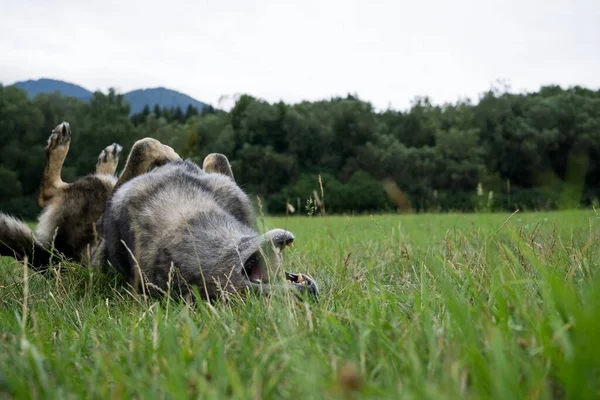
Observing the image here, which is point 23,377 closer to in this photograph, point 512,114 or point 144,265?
point 144,265

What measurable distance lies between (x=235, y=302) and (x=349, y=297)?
616 millimetres

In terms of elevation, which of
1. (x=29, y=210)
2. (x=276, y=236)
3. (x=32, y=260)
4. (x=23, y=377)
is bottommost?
(x=29, y=210)

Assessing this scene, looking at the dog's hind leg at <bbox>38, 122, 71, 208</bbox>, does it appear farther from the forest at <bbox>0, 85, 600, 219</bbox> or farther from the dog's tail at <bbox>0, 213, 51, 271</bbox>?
the forest at <bbox>0, 85, 600, 219</bbox>

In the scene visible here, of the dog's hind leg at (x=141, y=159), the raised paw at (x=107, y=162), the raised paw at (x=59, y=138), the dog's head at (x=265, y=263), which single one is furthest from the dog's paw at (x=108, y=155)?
the dog's head at (x=265, y=263)

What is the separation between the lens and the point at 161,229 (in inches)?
155

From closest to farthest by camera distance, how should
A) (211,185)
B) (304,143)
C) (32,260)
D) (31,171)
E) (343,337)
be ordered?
(343,337) < (211,185) < (32,260) < (31,171) < (304,143)

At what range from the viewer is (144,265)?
3863mm

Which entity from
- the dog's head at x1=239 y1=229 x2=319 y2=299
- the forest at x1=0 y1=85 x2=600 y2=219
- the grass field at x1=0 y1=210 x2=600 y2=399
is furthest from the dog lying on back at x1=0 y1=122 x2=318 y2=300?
the forest at x1=0 y1=85 x2=600 y2=219

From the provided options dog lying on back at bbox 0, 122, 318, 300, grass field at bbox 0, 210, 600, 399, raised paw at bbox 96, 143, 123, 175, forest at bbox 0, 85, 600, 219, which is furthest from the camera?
forest at bbox 0, 85, 600, 219

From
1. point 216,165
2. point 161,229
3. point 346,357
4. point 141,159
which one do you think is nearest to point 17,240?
point 141,159

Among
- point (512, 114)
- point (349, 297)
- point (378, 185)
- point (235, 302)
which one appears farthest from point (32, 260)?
point (512, 114)

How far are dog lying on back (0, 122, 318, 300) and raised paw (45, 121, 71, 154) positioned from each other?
0.04 feet

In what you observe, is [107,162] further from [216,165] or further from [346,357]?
[346,357]

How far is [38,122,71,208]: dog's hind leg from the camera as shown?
250 inches
